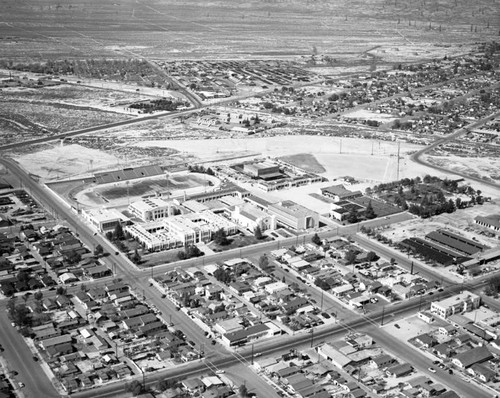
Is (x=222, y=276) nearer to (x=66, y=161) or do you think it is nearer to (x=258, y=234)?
(x=258, y=234)

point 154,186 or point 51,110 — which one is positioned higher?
point 51,110

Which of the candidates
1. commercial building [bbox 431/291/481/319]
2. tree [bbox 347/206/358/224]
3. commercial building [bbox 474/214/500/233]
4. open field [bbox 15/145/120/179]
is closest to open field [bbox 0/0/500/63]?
open field [bbox 15/145/120/179]

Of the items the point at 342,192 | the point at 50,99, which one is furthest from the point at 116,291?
the point at 50,99

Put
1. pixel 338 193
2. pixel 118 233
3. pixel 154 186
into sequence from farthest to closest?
1. pixel 154 186
2. pixel 338 193
3. pixel 118 233

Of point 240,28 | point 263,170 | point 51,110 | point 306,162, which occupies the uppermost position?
point 240,28

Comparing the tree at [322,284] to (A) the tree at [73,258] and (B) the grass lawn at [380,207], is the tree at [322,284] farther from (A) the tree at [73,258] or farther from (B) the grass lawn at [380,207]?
(A) the tree at [73,258]

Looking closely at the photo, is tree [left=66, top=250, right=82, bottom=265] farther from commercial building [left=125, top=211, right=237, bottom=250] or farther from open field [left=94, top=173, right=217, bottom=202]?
open field [left=94, top=173, right=217, bottom=202]

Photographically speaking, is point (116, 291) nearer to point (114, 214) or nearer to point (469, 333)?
point (114, 214)

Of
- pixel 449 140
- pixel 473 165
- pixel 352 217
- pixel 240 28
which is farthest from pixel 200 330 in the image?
pixel 240 28
